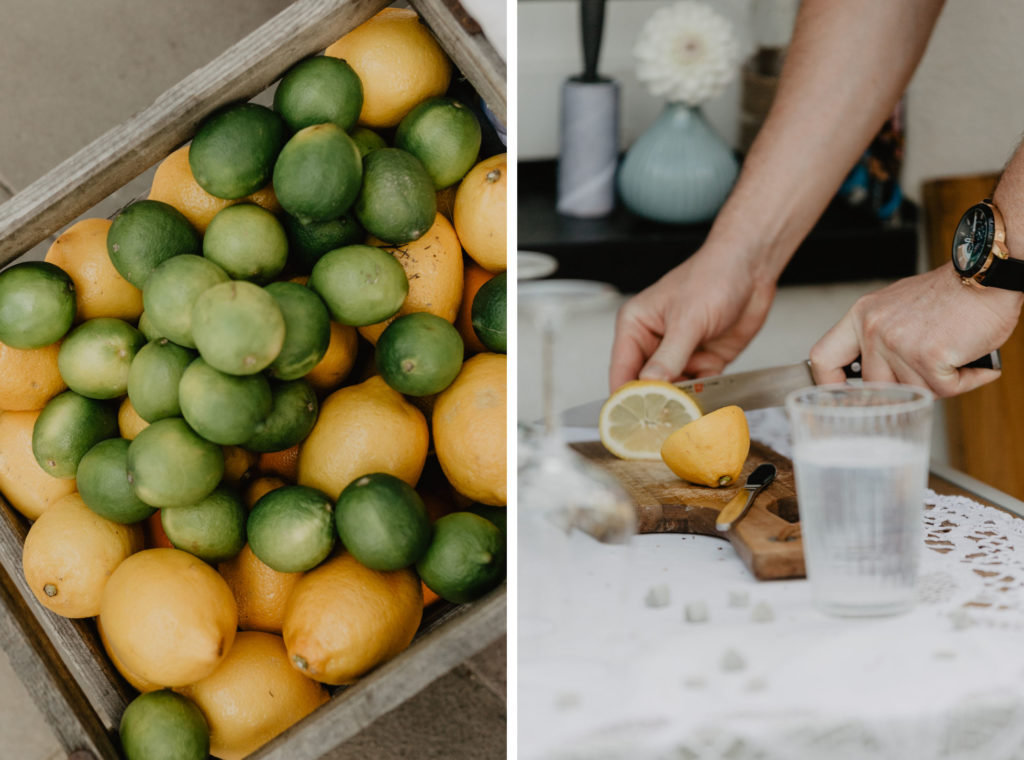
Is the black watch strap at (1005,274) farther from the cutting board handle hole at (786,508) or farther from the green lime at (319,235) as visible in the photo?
the green lime at (319,235)

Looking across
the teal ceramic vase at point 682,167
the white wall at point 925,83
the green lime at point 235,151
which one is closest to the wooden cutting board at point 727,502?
the green lime at point 235,151

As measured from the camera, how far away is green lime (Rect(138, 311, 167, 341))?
780mm

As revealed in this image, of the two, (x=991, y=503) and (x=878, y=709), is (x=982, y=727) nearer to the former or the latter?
(x=878, y=709)

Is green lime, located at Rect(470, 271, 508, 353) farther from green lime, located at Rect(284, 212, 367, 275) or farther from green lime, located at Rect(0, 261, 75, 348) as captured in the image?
green lime, located at Rect(0, 261, 75, 348)

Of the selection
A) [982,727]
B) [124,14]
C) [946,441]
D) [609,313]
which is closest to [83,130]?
[124,14]

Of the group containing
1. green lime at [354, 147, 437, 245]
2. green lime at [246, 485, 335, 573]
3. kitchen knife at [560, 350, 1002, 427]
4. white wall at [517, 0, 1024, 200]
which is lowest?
green lime at [246, 485, 335, 573]

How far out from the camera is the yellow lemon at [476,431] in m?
0.76

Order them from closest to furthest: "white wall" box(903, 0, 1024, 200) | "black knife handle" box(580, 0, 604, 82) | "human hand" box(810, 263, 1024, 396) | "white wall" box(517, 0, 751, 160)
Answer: "human hand" box(810, 263, 1024, 396) < "black knife handle" box(580, 0, 604, 82) < "white wall" box(903, 0, 1024, 200) < "white wall" box(517, 0, 751, 160)

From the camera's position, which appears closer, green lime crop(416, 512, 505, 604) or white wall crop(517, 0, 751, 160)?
green lime crop(416, 512, 505, 604)

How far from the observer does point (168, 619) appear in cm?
72

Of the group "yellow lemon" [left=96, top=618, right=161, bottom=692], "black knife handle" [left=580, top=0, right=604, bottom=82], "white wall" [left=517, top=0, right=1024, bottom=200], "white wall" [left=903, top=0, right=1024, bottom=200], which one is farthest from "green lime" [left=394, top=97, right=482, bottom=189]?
"white wall" [left=903, top=0, right=1024, bottom=200]

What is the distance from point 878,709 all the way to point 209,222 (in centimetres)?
67

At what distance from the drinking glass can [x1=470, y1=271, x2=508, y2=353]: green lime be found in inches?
11.2

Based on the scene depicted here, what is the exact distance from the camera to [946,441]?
1.76 metres
